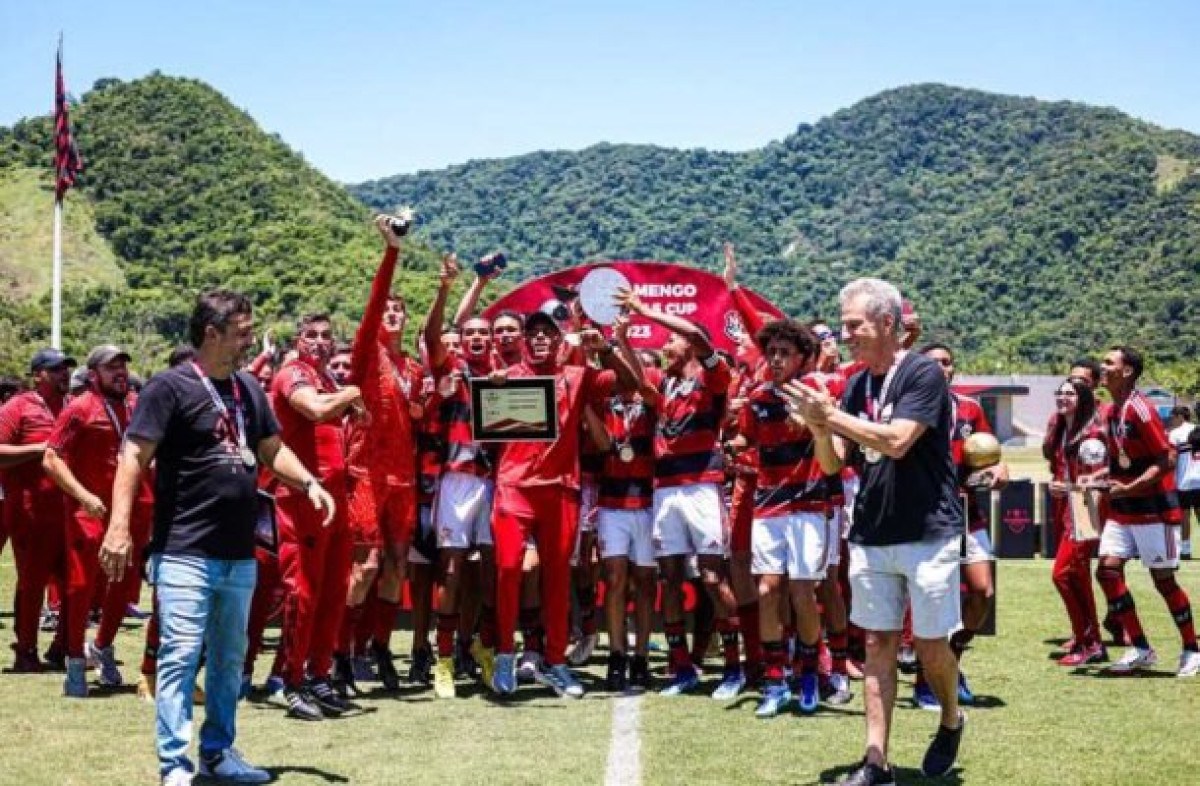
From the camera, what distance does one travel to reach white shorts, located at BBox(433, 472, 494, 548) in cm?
999

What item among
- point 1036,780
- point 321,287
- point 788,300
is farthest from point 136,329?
point 788,300

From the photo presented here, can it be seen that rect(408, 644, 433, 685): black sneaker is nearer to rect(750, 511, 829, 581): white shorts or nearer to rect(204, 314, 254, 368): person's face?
rect(750, 511, 829, 581): white shorts

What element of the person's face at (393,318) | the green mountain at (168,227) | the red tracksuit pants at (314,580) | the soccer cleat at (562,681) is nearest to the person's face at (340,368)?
the person's face at (393,318)

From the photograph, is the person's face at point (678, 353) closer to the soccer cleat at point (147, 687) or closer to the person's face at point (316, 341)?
the person's face at point (316, 341)

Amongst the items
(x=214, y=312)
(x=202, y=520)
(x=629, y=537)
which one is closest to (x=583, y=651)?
(x=629, y=537)

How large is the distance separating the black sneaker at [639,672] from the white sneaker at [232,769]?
3.37 meters

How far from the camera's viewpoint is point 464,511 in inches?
394

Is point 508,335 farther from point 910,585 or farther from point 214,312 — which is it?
point 910,585

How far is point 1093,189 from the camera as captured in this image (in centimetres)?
14938

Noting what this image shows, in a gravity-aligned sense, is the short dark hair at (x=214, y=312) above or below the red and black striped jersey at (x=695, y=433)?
above

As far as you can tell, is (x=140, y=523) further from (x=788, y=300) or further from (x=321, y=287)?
(x=788, y=300)

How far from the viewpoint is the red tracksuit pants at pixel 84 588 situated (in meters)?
9.62

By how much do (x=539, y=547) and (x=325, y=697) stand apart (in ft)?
5.88

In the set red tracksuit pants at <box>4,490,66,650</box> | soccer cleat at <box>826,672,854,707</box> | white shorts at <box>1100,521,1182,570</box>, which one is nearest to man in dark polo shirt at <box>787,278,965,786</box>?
soccer cleat at <box>826,672,854,707</box>
